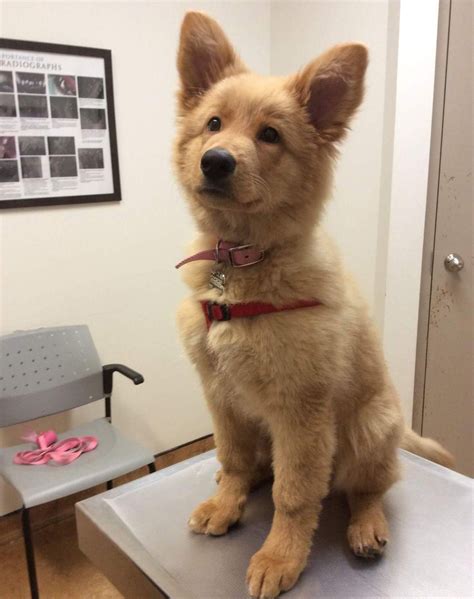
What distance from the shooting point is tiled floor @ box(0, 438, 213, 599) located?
2.20 metres

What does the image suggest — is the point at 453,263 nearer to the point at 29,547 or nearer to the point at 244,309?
the point at 244,309

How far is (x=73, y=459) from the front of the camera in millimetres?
2158

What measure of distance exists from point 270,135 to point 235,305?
364 millimetres

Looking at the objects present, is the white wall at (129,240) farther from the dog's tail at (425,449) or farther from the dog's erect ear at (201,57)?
the dog's tail at (425,449)

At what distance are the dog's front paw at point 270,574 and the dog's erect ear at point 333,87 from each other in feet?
2.94

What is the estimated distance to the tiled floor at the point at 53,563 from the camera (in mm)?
2195

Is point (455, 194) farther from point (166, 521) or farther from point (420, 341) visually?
point (166, 521)

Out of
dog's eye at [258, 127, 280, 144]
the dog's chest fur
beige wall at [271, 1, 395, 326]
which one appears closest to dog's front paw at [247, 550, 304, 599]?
the dog's chest fur

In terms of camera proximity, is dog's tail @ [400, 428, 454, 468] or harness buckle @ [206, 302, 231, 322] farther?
dog's tail @ [400, 428, 454, 468]

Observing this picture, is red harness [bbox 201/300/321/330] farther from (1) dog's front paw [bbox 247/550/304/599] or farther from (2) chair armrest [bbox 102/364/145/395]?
(2) chair armrest [bbox 102/364/145/395]

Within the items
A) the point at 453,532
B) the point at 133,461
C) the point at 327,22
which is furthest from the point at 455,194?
the point at 133,461

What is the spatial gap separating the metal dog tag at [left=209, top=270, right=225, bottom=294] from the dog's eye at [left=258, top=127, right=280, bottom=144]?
0.97 ft

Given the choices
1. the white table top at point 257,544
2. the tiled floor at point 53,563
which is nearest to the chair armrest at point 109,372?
the tiled floor at point 53,563

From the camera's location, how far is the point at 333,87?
108 centimetres
